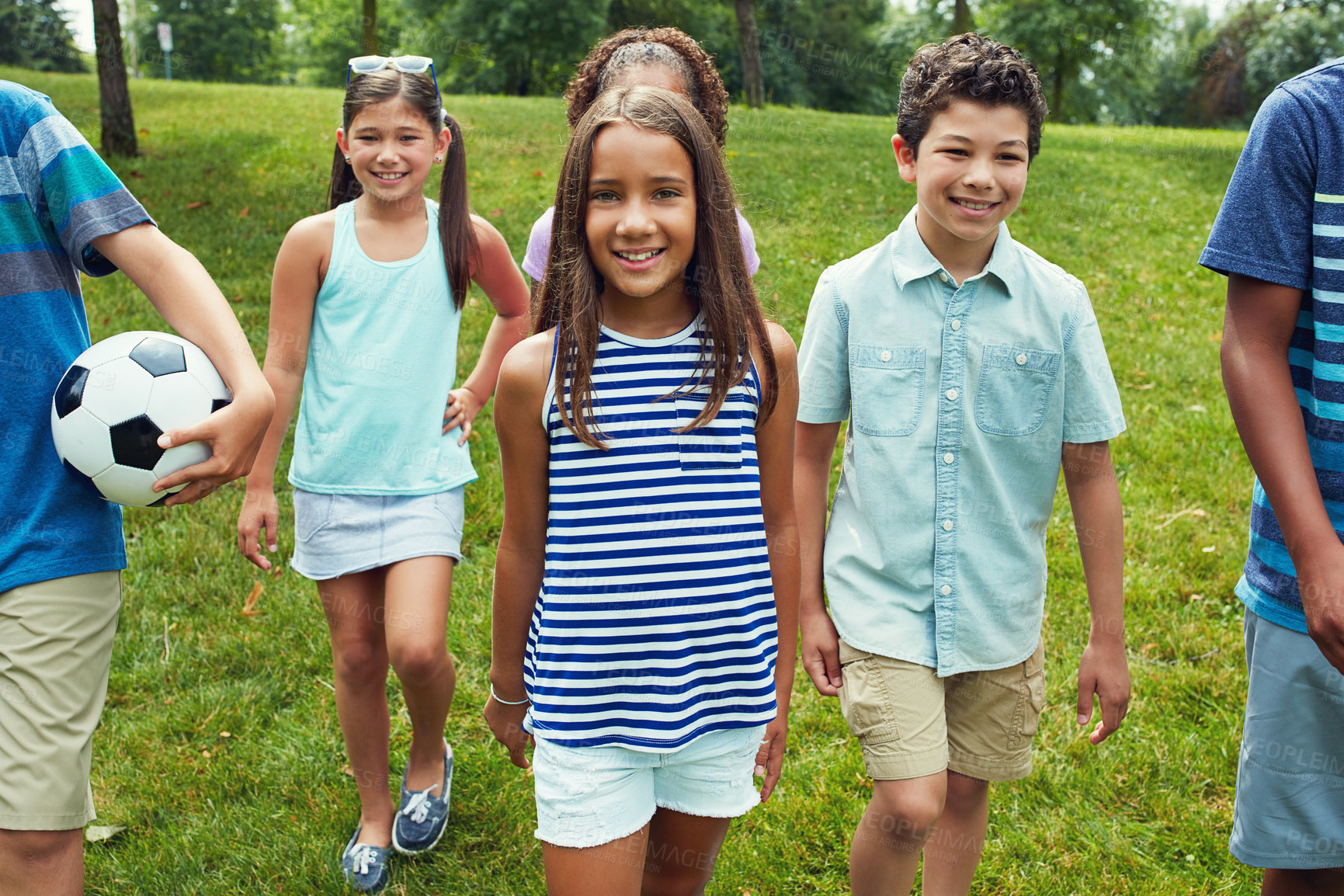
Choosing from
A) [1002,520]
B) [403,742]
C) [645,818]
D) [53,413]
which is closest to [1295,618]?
[1002,520]

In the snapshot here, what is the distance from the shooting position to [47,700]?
202 cm

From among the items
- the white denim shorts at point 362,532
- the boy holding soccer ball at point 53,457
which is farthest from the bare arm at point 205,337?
the white denim shorts at point 362,532

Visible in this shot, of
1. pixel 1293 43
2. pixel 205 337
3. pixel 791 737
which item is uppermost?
pixel 1293 43

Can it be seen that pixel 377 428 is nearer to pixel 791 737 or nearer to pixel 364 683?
pixel 364 683

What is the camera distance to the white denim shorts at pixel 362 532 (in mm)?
2883

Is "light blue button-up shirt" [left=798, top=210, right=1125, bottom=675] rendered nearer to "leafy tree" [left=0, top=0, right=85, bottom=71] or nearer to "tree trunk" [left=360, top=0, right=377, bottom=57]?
"tree trunk" [left=360, top=0, right=377, bottom=57]

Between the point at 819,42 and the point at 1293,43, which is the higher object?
the point at 819,42

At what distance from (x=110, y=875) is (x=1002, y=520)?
2733 millimetres

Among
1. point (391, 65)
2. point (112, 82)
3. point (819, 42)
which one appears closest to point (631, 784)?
point (391, 65)

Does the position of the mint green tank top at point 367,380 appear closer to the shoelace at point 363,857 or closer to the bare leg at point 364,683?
the bare leg at point 364,683

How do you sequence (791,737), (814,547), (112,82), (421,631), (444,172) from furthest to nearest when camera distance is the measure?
(112,82), (791,737), (444,172), (421,631), (814,547)

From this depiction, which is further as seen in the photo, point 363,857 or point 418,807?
point 418,807

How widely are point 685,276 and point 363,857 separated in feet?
6.54

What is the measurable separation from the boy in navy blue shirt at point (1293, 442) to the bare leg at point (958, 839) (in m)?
0.58
